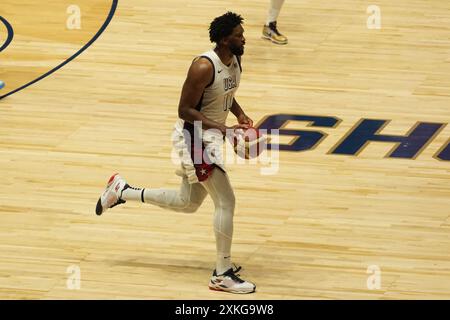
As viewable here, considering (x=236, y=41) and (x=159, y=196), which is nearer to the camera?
(x=236, y=41)

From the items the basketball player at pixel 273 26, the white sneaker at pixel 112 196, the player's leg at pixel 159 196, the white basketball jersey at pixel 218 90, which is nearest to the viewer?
the white basketball jersey at pixel 218 90

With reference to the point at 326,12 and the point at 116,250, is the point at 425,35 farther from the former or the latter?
the point at 116,250

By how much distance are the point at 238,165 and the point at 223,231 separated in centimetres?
301

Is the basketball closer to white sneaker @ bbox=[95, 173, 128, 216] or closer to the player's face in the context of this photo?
the player's face

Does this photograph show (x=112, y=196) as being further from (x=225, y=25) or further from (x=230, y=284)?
(x=225, y=25)

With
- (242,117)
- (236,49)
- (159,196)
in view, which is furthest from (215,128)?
(159,196)

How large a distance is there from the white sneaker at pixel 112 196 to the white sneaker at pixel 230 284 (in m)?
1.20

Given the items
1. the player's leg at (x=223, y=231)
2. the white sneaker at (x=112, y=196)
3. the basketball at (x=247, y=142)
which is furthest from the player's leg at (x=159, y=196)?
the basketball at (x=247, y=142)

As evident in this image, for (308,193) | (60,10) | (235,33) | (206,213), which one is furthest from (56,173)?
(60,10)

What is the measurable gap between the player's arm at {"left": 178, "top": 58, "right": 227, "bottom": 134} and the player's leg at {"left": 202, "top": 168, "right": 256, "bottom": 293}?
1.29 feet

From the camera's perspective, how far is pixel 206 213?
11.6m

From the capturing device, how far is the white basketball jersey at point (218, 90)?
9.76 m

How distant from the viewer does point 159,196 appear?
10.3 metres

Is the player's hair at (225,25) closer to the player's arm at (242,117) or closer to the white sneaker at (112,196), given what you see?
the player's arm at (242,117)
